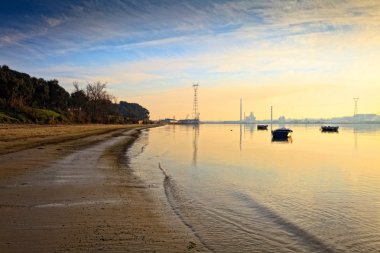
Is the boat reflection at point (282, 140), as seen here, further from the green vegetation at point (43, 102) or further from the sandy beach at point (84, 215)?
the sandy beach at point (84, 215)

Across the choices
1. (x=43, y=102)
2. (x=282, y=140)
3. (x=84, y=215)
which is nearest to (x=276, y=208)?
(x=84, y=215)

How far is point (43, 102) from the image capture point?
84625mm

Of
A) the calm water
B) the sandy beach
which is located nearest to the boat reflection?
the calm water

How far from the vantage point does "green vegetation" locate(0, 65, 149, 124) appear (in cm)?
5930

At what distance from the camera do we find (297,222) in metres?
10.8

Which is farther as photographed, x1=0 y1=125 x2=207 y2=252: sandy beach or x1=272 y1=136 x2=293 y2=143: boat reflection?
x1=272 y1=136 x2=293 y2=143: boat reflection

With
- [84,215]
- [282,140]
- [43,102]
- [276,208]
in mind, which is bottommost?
[282,140]

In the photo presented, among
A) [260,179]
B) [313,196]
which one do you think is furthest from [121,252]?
[260,179]

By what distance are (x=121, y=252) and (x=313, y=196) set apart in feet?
32.5

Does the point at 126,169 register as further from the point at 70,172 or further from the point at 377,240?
the point at 377,240

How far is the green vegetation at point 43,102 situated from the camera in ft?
195

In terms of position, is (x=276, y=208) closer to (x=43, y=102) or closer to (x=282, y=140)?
(x=282, y=140)

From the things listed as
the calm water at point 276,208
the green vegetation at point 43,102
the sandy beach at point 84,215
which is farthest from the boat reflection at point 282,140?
the sandy beach at point 84,215

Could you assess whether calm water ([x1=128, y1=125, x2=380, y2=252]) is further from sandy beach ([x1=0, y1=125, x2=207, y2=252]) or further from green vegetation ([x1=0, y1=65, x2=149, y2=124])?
green vegetation ([x1=0, y1=65, x2=149, y2=124])
